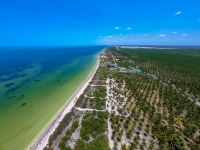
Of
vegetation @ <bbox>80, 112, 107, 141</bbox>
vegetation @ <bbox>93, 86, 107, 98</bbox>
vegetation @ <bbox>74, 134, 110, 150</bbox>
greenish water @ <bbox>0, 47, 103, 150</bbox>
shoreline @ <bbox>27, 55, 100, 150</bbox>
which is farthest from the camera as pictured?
vegetation @ <bbox>93, 86, 107, 98</bbox>

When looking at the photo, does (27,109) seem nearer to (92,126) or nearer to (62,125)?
(62,125)

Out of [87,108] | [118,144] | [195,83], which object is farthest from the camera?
[195,83]

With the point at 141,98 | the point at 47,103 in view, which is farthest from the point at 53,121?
the point at 141,98

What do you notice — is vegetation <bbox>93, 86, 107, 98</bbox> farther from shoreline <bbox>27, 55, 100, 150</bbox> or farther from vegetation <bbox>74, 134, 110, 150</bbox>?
vegetation <bbox>74, 134, 110, 150</bbox>

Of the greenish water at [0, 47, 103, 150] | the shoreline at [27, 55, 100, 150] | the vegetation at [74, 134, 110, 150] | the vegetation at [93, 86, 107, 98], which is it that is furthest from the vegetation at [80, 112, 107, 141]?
the vegetation at [93, 86, 107, 98]

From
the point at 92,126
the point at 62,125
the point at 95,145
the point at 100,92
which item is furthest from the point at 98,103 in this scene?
the point at 95,145

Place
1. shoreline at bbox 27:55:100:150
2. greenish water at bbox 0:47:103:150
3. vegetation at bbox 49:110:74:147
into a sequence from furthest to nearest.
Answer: greenish water at bbox 0:47:103:150 < vegetation at bbox 49:110:74:147 < shoreline at bbox 27:55:100:150

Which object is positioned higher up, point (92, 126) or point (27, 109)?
point (92, 126)

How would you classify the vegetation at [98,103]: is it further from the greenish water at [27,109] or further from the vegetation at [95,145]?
the vegetation at [95,145]

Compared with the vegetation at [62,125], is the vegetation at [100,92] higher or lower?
higher

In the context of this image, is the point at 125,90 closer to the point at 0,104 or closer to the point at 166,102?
the point at 166,102

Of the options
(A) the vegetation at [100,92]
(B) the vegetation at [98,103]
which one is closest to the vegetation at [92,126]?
(B) the vegetation at [98,103]
